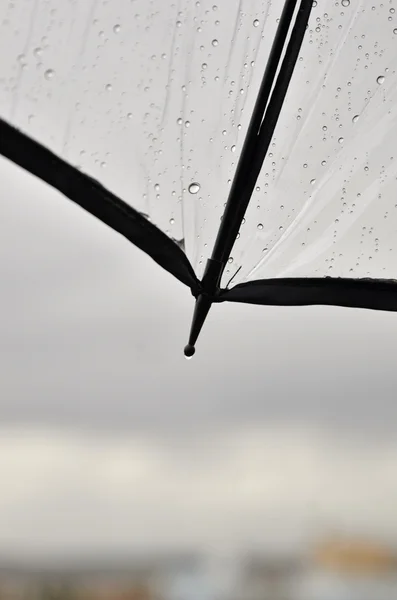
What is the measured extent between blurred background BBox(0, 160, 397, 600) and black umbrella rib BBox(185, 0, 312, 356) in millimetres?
2957

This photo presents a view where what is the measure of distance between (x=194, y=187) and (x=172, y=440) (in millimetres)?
5504

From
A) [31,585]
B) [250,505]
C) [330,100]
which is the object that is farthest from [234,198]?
[250,505]

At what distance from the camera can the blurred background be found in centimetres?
423

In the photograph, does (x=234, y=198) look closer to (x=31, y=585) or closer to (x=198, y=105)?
(x=198, y=105)

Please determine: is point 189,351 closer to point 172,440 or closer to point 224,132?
point 224,132

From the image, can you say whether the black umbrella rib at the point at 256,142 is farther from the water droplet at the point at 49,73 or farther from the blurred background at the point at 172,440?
the blurred background at the point at 172,440

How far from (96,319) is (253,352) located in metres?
1.69

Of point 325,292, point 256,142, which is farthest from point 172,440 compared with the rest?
point 256,142

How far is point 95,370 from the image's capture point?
6.61 m

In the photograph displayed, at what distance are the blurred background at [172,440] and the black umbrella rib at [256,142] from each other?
9.70 feet

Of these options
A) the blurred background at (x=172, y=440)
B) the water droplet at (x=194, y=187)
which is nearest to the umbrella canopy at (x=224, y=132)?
the water droplet at (x=194, y=187)

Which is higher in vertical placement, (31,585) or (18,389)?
(18,389)

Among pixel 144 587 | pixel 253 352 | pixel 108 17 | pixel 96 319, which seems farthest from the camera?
pixel 253 352

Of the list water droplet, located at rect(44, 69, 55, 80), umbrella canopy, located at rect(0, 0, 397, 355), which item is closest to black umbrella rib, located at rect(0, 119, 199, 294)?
umbrella canopy, located at rect(0, 0, 397, 355)
